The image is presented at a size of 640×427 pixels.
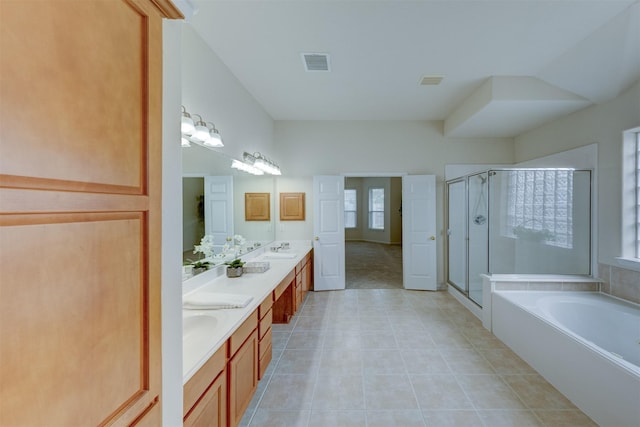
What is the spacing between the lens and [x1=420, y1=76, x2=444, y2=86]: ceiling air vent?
3193 mm

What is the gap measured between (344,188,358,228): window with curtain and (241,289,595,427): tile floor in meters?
6.71

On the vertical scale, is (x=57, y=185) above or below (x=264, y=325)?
above

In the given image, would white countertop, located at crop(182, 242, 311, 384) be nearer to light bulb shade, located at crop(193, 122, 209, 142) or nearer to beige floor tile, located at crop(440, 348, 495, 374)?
light bulb shade, located at crop(193, 122, 209, 142)

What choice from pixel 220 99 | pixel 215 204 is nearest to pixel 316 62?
pixel 220 99

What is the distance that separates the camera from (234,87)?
3180 millimetres

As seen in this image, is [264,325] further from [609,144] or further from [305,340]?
[609,144]

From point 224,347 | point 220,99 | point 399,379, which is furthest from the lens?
point 220,99

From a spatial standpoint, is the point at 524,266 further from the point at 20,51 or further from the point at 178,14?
the point at 20,51

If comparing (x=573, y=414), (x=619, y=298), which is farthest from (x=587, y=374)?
(x=619, y=298)

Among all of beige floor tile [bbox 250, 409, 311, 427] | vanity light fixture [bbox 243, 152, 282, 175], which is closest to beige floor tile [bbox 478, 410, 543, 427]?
beige floor tile [bbox 250, 409, 311, 427]

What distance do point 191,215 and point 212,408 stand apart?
54.3 inches

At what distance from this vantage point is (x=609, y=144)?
9.45 ft

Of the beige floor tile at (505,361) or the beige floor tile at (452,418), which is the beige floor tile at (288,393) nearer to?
the beige floor tile at (452,418)

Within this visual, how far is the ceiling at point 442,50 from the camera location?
2.11 metres
